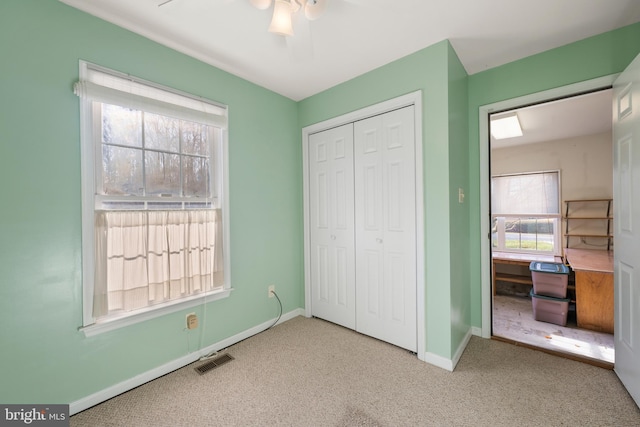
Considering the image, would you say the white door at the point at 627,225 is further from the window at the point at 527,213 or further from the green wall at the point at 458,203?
the window at the point at 527,213

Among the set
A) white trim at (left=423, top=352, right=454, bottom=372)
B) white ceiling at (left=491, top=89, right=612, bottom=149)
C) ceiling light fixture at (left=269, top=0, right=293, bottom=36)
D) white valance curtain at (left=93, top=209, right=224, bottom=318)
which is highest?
white ceiling at (left=491, top=89, right=612, bottom=149)

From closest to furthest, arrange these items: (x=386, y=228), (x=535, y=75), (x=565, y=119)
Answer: (x=535, y=75) → (x=386, y=228) → (x=565, y=119)

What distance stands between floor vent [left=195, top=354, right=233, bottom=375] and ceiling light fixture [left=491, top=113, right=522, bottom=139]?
3674mm

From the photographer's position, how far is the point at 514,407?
1593mm

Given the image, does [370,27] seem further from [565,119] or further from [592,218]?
[592,218]

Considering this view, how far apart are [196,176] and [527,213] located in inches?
197

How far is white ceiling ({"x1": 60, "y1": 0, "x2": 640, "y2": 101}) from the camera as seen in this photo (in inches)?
64.6

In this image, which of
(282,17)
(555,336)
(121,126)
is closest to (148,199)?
(121,126)

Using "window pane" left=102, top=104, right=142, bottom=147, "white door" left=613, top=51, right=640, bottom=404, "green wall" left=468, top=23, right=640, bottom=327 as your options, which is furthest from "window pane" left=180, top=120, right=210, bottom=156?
"white door" left=613, top=51, right=640, bottom=404

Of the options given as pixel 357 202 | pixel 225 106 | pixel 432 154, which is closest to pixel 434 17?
pixel 432 154

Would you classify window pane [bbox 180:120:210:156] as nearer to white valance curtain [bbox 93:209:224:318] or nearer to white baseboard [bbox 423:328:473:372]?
white valance curtain [bbox 93:209:224:318]

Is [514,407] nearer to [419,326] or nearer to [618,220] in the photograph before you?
[419,326]

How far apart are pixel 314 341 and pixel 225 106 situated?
2.38m

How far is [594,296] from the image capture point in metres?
2.65
